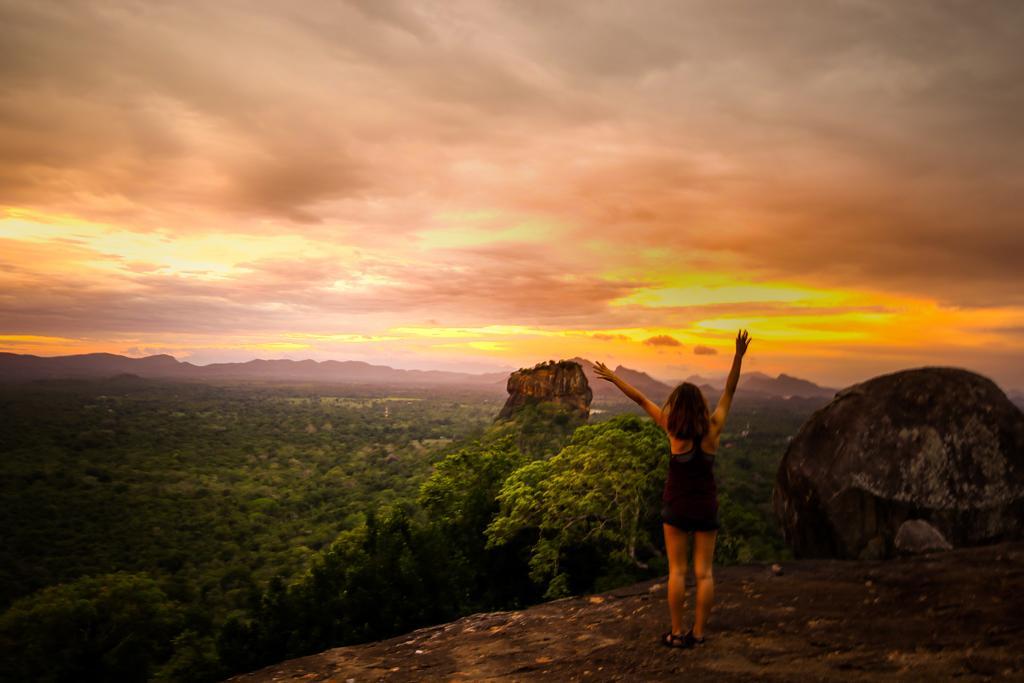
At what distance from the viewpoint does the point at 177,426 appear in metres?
136

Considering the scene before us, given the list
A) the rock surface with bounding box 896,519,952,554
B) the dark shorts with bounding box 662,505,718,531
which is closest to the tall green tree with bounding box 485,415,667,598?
the rock surface with bounding box 896,519,952,554

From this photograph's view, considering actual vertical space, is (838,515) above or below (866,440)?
below

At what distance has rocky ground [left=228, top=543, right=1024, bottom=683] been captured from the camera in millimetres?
4809

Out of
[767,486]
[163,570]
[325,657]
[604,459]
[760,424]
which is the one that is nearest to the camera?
[325,657]

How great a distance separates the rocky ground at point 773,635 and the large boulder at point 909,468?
1697mm

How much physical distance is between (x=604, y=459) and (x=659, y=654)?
41.4 feet

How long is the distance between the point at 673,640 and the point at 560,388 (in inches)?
2946

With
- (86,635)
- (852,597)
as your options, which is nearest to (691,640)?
(852,597)

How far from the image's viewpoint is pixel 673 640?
5.66m

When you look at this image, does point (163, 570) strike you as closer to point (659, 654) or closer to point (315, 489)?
point (315, 489)

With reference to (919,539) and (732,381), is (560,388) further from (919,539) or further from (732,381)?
(732,381)

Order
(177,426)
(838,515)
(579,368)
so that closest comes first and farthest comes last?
1. (838,515)
2. (579,368)
3. (177,426)

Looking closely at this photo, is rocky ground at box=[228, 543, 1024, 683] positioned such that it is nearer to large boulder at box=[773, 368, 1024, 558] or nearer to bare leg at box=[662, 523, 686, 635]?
bare leg at box=[662, 523, 686, 635]

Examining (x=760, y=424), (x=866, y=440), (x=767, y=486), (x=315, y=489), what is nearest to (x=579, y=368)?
(x=767, y=486)
